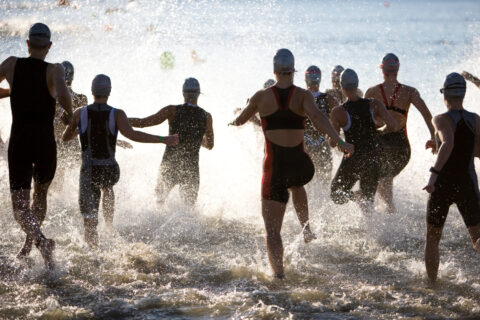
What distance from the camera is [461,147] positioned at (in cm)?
539

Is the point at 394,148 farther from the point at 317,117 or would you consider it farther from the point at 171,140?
the point at 171,140

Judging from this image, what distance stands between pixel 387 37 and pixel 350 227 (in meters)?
34.3

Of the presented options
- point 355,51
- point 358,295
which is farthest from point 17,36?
point 358,295

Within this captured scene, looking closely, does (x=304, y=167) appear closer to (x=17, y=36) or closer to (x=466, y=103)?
(x=466, y=103)

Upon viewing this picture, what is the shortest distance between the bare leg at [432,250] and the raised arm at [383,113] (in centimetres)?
179

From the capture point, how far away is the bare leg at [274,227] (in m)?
5.88

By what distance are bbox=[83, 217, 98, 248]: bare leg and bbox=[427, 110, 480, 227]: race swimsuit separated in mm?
3330

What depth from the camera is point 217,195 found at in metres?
10.5

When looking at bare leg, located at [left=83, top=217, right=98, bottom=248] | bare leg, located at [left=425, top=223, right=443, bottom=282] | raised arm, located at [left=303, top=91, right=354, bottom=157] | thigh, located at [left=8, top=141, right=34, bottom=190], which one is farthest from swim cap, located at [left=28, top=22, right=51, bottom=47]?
bare leg, located at [left=425, top=223, right=443, bottom=282]

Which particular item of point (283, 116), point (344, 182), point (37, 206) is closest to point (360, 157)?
point (344, 182)

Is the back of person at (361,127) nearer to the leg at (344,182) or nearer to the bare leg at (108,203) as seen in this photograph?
the leg at (344,182)

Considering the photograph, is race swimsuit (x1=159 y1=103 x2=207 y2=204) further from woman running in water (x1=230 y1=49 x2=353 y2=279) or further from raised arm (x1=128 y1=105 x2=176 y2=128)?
woman running in water (x1=230 y1=49 x2=353 y2=279)

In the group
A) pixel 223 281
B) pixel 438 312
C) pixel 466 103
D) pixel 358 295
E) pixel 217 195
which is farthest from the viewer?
pixel 466 103

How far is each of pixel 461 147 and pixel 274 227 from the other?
1.77 metres
